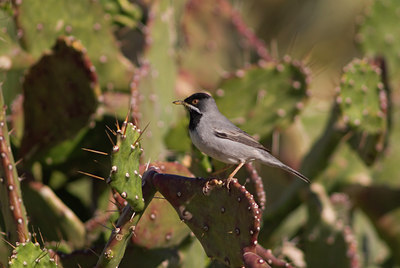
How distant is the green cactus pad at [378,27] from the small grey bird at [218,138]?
2071mm

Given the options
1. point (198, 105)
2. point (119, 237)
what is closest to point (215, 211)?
point (119, 237)

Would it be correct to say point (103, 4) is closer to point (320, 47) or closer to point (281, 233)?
point (281, 233)

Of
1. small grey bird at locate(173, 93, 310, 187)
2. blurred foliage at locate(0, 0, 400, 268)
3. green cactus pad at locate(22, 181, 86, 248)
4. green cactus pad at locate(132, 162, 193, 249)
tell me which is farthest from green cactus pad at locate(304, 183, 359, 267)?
green cactus pad at locate(22, 181, 86, 248)

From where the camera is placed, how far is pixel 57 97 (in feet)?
12.4

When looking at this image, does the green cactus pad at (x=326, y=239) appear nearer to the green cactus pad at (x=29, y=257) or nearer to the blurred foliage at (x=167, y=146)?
the blurred foliage at (x=167, y=146)

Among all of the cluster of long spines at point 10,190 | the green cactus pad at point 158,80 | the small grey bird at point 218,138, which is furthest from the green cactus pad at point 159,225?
the green cactus pad at point 158,80

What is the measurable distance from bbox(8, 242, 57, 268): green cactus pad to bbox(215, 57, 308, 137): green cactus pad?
186 cm

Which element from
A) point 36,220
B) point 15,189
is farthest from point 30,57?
point 15,189

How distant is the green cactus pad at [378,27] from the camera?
195 inches

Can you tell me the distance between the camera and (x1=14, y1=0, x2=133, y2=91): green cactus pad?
154 inches

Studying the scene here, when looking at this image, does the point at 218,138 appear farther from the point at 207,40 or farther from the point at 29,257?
the point at 207,40

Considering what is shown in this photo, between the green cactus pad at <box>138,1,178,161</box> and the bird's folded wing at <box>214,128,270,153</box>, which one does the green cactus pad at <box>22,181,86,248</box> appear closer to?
the green cactus pad at <box>138,1,178,161</box>

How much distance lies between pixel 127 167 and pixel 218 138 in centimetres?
73

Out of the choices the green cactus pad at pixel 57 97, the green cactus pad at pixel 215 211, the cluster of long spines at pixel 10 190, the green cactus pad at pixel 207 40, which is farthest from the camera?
the green cactus pad at pixel 207 40
